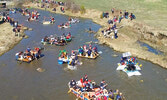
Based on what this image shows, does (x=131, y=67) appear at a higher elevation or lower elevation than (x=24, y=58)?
higher

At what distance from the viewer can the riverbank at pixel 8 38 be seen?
31641mm

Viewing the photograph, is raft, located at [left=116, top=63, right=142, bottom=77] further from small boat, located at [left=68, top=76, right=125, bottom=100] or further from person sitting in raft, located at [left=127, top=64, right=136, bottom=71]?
small boat, located at [left=68, top=76, right=125, bottom=100]

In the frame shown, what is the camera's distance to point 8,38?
3488 centimetres

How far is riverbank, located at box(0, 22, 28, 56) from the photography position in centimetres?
3164

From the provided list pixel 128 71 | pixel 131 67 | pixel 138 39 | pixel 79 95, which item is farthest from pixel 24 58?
pixel 138 39

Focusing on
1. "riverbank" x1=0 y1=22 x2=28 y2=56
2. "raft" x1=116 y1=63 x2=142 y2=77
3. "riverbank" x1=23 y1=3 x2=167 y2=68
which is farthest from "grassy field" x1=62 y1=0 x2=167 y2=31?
"riverbank" x1=0 y1=22 x2=28 y2=56

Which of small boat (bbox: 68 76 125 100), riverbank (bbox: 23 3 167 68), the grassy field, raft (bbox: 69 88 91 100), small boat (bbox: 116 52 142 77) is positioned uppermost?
the grassy field

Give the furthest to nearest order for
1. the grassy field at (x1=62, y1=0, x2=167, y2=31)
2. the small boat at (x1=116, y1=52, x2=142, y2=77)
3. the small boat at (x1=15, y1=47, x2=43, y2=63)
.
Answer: the grassy field at (x1=62, y1=0, x2=167, y2=31) → the small boat at (x1=15, y1=47, x2=43, y2=63) → the small boat at (x1=116, y1=52, x2=142, y2=77)

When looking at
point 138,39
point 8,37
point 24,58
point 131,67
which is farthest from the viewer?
point 8,37

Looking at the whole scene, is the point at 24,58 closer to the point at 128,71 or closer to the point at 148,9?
the point at 128,71

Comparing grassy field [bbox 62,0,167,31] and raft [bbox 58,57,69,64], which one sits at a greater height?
grassy field [bbox 62,0,167,31]

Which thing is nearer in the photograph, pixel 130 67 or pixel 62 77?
pixel 62 77

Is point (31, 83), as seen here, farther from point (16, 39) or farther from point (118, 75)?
A: point (16, 39)

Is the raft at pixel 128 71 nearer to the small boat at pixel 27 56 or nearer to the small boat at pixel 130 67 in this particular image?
the small boat at pixel 130 67
